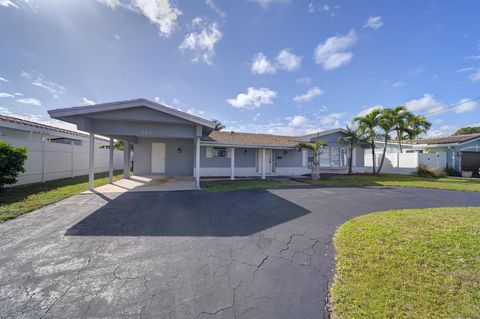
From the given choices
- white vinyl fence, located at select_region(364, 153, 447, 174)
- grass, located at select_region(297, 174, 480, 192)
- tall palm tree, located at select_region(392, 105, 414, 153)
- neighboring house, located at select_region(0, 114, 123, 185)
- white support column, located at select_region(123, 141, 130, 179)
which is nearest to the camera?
neighboring house, located at select_region(0, 114, 123, 185)

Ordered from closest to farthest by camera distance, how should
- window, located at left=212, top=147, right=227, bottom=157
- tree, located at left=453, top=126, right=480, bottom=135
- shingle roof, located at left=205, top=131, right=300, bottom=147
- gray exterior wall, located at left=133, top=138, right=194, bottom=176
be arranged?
shingle roof, located at left=205, top=131, right=300, bottom=147
gray exterior wall, located at left=133, top=138, right=194, bottom=176
window, located at left=212, top=147, right=227, bottom=157
tree, located at left=453, top=126, right=480, bottom=135

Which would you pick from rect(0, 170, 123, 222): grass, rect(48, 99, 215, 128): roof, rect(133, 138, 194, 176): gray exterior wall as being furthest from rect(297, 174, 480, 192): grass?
rect(0, 170, 123, 222): grass

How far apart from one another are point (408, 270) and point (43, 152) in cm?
1565

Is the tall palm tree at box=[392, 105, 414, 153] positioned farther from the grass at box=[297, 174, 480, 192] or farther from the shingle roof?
the shingle roof

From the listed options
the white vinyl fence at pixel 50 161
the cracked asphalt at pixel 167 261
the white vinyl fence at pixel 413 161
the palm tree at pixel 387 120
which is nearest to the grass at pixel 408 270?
the cracked asphalt at pixel 167 261

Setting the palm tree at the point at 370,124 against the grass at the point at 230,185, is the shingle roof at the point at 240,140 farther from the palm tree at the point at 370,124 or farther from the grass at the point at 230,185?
the palm tree at the point at 370,124

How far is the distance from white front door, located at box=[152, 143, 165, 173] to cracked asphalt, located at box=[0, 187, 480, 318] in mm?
7778

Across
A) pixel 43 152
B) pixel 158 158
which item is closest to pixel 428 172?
pixel 158 158

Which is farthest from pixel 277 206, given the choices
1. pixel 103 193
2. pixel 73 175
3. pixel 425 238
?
pixel 73 175

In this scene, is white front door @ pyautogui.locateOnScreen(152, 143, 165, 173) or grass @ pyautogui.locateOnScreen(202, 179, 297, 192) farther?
white front door @ pyautogui.locateOnScreen(152, 143, 165, 173)

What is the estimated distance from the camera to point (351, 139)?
1622 cm

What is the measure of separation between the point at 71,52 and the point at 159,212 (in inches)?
406

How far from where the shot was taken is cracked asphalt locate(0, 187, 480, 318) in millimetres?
2180

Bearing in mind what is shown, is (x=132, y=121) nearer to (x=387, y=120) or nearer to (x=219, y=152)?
(x=219, y=152)
